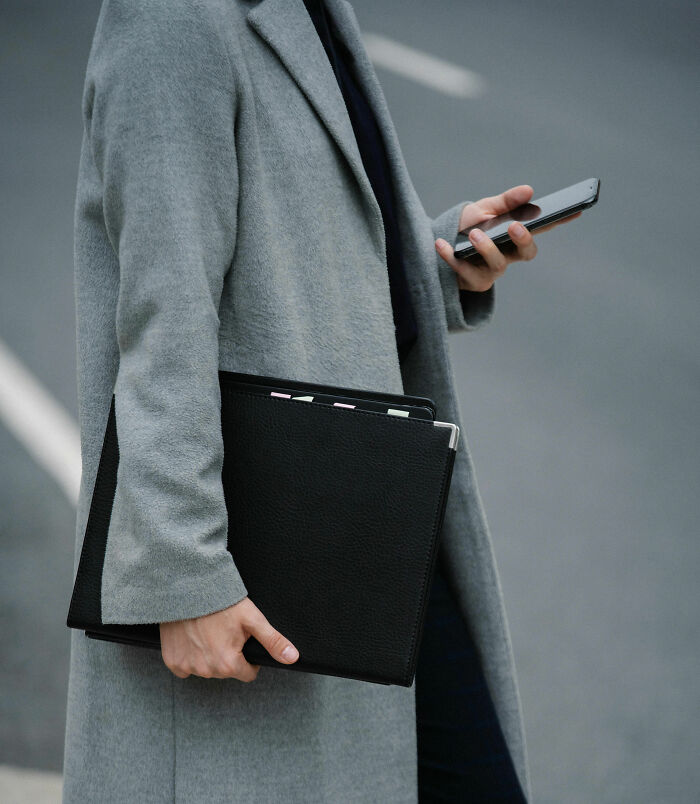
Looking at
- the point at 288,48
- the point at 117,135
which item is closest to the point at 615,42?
the point at 288,48

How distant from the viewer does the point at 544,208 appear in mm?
871

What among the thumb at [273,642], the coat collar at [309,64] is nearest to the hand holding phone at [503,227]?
the coat collar at [309,64]

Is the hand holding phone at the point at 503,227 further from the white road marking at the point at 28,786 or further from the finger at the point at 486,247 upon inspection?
the white road marking at the point at 28,786

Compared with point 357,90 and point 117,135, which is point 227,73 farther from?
point 357,90

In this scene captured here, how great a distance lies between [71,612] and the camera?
62cm

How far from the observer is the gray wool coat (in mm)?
598

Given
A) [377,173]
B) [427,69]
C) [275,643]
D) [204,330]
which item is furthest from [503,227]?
[427,69]

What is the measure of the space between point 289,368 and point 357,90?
14.6 inches

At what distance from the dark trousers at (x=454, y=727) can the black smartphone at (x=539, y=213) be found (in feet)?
1.23

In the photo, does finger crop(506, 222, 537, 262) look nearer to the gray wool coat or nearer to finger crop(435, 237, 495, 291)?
finger crop(435, 237, 495, 291)

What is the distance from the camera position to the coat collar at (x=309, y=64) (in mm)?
713

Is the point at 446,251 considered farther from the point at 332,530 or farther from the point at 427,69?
the point at 427,69

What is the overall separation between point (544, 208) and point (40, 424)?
1.70 m

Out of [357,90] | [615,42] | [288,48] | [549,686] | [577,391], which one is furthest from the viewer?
[615,42]
